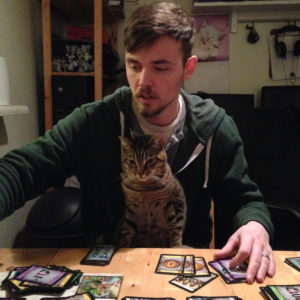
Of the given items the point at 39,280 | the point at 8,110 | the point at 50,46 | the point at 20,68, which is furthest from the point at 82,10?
the point at 39,280

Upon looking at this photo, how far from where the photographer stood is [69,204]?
1.62m

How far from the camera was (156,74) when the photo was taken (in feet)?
3.30

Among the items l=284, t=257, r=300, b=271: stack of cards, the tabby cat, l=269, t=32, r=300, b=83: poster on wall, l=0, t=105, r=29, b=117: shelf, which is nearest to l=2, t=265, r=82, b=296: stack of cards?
the tabby cat

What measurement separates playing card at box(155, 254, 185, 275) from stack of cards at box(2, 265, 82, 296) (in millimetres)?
201

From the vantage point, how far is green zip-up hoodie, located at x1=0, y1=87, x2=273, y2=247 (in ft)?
3.72

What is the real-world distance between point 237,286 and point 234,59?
2237 millimetres

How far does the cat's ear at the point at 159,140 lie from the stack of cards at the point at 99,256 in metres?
0.35

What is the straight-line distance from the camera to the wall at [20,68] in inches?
70.7

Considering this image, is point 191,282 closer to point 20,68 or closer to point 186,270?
point 186,270

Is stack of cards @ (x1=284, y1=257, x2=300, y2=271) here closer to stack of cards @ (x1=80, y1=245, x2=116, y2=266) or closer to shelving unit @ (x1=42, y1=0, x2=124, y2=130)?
stack of cards @ (x1=80, y1=245, x2=116, y2=266)

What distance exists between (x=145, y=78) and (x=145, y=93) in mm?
48

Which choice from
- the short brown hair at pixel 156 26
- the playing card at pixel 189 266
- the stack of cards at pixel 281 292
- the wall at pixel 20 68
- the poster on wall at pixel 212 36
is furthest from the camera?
the poster on wall at pixel 212 36

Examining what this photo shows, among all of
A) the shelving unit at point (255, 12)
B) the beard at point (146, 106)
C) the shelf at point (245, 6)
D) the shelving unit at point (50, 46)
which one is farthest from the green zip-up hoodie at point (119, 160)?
the shelving unit at point (255, 12)

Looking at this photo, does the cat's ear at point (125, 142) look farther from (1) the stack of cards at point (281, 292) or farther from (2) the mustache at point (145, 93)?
(1) the stack of cards at point (281, 292)
